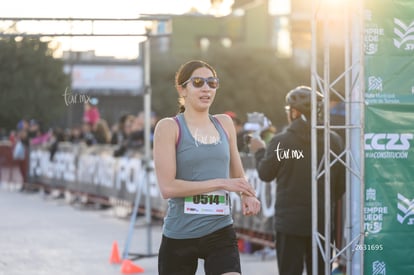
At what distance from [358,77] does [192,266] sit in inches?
91.6

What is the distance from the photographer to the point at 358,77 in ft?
23.4

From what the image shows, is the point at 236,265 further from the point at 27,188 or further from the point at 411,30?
the point at 27,188

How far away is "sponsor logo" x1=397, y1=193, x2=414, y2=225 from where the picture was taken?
23.9ft

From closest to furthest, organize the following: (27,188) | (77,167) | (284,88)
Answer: (77,167) → (27,188) → (284,88)

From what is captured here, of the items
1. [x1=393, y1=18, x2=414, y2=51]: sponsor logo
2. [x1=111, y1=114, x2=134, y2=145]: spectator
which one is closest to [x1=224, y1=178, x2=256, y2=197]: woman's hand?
[x1=393, y1=18, x2=414, y2=51]: sponsor logo

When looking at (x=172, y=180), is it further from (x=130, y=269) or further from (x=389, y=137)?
(x=130, y=269)

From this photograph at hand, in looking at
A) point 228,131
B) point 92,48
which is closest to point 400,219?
point 228,131

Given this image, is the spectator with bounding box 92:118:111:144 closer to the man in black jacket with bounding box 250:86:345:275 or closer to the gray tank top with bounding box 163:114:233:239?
the man in black jacket with bounding box 250:86:345:275

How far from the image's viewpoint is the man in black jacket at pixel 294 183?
7160mm

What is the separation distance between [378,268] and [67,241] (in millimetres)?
7267

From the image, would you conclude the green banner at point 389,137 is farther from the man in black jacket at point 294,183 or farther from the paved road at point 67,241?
the paved road at point 67,241

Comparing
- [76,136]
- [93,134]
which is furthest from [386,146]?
[76,136]

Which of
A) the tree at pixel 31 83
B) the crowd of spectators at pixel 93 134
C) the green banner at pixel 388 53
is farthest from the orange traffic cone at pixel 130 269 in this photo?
the tree at pixel 31 83

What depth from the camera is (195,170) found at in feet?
17.7
